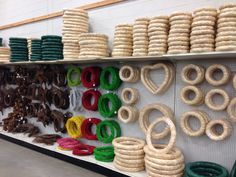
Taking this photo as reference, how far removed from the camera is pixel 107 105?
3.89 metres

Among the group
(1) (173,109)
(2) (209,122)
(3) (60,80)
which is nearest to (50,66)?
(3) (60,80)

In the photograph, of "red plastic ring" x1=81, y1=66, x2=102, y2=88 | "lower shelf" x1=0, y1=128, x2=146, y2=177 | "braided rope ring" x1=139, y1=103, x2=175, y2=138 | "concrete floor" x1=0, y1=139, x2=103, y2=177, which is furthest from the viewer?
"red plastic ring" x1=81, y1=66, x2=102, y2=88

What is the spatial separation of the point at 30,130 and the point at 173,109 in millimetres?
2960

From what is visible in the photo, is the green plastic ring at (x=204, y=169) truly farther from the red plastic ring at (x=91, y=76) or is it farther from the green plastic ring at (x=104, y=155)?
the red plastic ring at (x=91, y=76)

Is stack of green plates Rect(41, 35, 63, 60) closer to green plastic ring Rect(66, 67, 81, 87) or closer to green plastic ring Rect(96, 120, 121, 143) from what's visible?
green plastic ring Rect(66, 67, 81, 87)

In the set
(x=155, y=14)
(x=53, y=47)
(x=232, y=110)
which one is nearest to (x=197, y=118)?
(x=232, y=110)

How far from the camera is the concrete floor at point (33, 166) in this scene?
3.62m

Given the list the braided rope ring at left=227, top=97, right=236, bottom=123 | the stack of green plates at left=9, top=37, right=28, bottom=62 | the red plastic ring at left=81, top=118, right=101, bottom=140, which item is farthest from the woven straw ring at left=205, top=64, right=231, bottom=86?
the stack of green plates at left=9, top=37, right=28, bottom=62

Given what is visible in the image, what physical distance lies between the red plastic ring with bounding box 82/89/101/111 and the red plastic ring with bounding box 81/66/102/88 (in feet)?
0.34

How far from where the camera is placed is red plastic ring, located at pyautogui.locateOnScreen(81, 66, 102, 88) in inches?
153

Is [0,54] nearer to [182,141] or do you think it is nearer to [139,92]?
[139,92]

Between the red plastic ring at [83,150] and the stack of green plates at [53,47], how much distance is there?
53.1 inches

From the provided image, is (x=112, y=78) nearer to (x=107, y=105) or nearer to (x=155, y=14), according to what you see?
(x=107, y=105)

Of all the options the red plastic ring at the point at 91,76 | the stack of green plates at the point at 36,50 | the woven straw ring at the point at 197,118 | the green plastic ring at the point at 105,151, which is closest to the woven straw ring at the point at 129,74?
the red plastic ring at the point at 91,76
